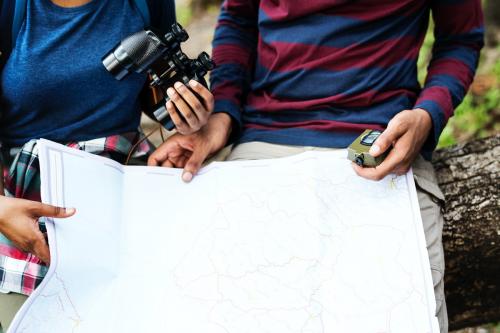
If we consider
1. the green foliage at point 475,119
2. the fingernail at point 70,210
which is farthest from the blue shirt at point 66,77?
the green foliage at point 475,119

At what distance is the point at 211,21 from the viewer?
525cm

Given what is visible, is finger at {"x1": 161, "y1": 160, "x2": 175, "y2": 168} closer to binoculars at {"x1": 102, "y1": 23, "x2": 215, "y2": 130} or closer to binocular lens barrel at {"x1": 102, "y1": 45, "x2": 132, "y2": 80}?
binoculars at {"x1": 102, "y1": 23, "x2": 215, "y2": 130}

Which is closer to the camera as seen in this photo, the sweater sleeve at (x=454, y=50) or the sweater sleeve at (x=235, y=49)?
the sweater sleeve at (x=454, y=50)

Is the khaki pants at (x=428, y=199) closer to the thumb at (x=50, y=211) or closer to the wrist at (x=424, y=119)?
the wrist at (x=424, y=119)

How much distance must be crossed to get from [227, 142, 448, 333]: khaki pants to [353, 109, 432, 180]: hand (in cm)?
12

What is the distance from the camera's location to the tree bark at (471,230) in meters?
1.74

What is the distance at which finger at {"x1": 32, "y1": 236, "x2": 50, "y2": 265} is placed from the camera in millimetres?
1338

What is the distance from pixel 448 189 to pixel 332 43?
1.91 ft

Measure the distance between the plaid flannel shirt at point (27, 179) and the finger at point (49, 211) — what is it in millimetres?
200

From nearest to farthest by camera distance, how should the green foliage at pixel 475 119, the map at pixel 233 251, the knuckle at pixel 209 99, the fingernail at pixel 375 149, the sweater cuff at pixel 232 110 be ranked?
1. the map at pixel 233 251
2. the fingernail at pixel 375 149
3. the knuckle at pixel 209 99
4. the sweater cuff at pixel 232 110
5. the green foliage at pixel 475 119

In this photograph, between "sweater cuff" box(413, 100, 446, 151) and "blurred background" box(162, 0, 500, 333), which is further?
"blurred background" box(162, 0, 500, 333)

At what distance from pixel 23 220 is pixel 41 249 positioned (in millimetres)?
79

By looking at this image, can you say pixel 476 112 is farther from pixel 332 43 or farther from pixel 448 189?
pixel 332 43

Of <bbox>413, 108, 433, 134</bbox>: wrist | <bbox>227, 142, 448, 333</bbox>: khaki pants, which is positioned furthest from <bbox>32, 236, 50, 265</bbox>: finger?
<bbox>413, 108, 433, 134</bbox>: wrist
